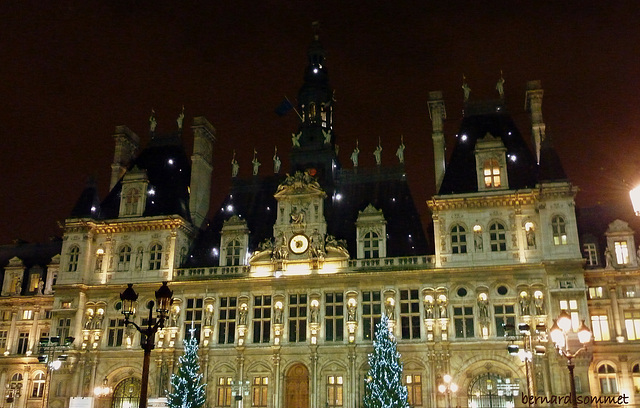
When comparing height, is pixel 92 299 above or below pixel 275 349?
above

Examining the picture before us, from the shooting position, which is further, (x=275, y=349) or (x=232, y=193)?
(x=232, y=193)

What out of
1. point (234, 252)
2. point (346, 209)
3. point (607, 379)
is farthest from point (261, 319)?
point (607, 379)

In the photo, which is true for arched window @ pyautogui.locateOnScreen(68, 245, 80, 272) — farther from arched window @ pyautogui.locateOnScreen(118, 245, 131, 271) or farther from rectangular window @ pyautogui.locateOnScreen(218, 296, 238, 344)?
rectangular window @ pyautogui.locateOnScreen(218, 296, 238, 344)

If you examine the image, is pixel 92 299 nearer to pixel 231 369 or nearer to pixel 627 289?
pixel 231 369

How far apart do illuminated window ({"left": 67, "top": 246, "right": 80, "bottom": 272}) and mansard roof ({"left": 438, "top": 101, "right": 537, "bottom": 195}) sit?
29215mm

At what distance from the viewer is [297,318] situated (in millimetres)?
47594

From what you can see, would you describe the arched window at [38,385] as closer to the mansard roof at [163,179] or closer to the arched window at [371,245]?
the mansard roof at [163,179]

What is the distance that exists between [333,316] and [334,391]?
204 inches

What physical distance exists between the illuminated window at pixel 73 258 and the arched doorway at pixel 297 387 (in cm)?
1966

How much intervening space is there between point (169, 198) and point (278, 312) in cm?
1439

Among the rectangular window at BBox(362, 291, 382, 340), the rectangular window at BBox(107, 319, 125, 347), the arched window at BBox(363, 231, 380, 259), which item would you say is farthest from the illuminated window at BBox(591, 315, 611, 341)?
the rectangular window at BBox(107, 319, 125, 347)

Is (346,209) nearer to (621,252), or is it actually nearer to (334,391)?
(334,391)

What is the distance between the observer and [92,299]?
5159 centimetres

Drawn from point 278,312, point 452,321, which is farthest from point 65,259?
point 452,321
